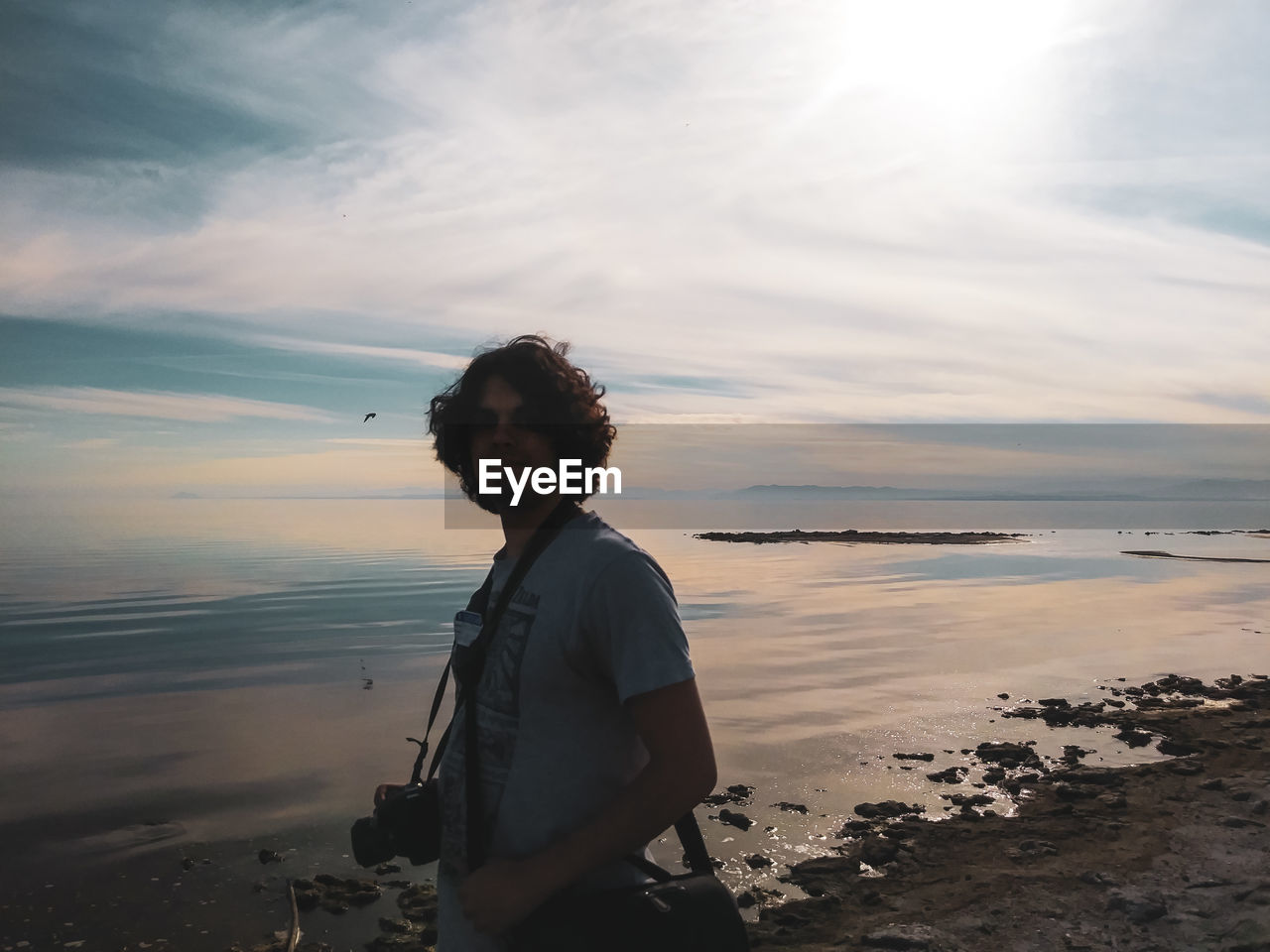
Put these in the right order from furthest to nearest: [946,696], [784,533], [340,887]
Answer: [784,533]
[946,696]
[340,887]

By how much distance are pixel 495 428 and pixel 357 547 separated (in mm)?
46927

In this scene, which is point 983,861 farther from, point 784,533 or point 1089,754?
point 784,533

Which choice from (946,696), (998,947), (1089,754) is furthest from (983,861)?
(946,696)

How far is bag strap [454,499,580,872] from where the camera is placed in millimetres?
2303

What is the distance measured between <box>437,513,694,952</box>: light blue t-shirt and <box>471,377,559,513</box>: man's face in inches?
12.6

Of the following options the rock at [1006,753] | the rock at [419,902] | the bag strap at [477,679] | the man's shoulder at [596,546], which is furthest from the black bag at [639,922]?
the rock at [1006,753]

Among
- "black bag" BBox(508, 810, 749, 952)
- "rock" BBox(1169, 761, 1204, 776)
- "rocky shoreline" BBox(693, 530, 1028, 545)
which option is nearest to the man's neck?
"black bag" BBox(508, 810, 749, 952)

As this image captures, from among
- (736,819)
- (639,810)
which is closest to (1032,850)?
(736,819)

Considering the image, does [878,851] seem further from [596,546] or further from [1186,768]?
[596,546]

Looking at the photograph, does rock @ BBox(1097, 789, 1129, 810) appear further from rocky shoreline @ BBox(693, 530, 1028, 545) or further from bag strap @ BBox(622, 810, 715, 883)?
rocky shoreline @ BBox(693, 530, 1028, 545)

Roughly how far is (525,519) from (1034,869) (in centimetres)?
678

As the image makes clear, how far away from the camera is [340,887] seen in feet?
24.1

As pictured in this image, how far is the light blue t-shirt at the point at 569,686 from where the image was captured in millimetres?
2012

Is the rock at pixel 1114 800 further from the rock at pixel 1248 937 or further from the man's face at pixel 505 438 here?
the man's face at pixel 505 438
